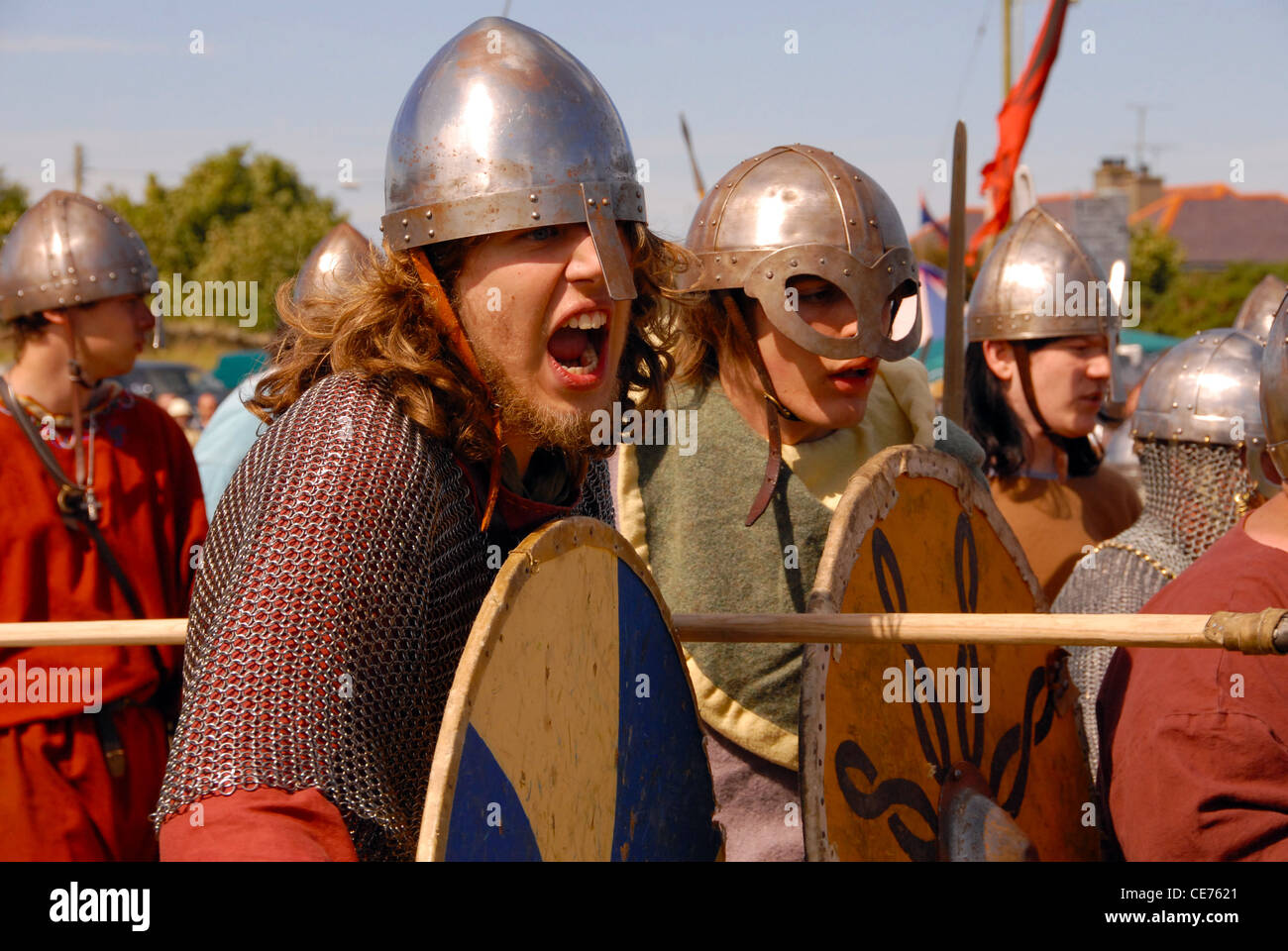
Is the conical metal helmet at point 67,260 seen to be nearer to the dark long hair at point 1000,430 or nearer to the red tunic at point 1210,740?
the dark long hair at point 1000,430

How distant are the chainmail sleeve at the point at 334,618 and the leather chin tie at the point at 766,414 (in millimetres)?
1133

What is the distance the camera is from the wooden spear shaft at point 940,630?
2.16 m

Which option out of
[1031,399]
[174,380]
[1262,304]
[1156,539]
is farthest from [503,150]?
[174,380]

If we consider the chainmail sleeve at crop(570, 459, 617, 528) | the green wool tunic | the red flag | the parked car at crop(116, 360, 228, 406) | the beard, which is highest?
the red flag

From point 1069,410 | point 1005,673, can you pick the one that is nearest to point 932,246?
point 1069,410

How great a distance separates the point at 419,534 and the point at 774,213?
159 centimetres

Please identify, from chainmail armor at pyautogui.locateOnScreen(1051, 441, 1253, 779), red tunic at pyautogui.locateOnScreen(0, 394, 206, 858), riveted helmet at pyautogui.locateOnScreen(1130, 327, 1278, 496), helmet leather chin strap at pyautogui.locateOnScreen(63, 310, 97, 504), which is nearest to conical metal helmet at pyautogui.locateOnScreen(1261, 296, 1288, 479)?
chainmail armor at pyautogui.locateOnScreen(1051, 441, 1253, 779)

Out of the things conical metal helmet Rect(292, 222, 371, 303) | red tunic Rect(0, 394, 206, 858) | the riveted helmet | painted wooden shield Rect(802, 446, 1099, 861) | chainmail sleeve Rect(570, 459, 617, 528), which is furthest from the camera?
conical metal helmet Rect(292, 222, 371, 303)

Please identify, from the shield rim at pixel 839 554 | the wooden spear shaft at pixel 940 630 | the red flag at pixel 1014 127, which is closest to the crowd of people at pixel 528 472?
the wooden spear shaft at pixel 940 630

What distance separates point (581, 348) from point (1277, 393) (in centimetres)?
126

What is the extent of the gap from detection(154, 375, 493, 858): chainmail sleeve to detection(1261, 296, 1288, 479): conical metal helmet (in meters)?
1.44

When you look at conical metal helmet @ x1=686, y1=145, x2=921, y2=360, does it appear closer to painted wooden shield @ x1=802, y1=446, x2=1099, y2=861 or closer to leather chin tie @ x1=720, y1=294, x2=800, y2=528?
leather chin tie @ x1=720, y1=294, x2=800, y2=528

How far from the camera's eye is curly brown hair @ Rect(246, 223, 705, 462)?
2217 millimetres

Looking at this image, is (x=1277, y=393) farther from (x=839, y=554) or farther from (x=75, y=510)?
(x=75, y=510)
